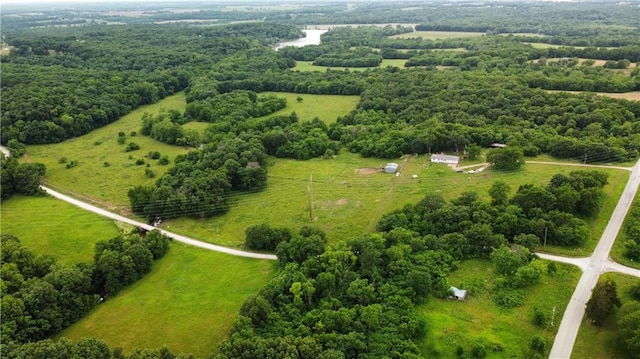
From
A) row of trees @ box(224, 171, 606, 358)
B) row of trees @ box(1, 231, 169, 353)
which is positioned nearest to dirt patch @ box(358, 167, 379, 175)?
row of trees @ box(224, 171, 606, 358)

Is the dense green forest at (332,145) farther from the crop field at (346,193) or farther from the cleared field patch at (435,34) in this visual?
the cleared field patch at (435,34)

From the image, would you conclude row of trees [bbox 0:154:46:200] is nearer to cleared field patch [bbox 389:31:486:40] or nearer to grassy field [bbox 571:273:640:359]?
grassy field [bbox 571:273:640:359]

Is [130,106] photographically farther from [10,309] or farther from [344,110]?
[10,309]

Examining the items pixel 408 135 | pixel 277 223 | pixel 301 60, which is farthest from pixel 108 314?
pixel 301 60

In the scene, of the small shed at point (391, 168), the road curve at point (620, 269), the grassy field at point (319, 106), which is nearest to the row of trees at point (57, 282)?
the small shed at point (391, 168)

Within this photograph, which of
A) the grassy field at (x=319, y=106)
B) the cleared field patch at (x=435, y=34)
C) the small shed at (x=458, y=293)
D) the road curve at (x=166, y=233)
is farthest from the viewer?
the cleared field patch at (x=435, y=34)

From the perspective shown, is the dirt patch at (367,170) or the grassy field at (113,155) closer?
the grassy field at (113,155)
